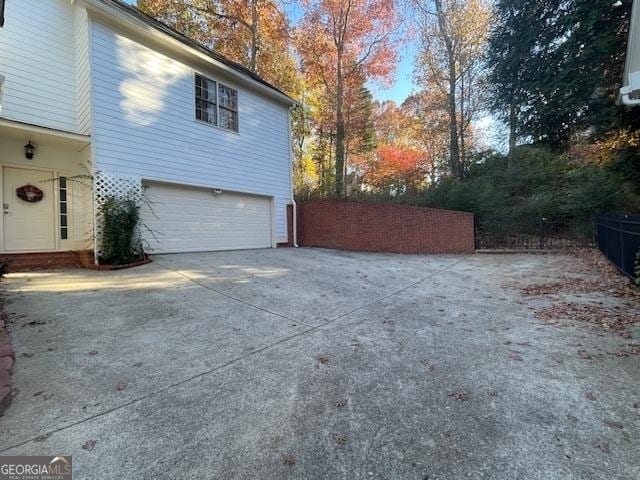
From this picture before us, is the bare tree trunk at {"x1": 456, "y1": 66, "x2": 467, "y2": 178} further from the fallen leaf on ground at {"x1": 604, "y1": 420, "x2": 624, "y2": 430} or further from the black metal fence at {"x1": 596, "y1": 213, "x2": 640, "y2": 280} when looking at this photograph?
the fallen leaf on ground at {"x1": 604, "y1": 420, "x2": 624, "y2": 430}

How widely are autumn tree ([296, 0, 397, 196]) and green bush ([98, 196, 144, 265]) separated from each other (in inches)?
387

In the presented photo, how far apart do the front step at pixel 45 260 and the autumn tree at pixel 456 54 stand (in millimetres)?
15129

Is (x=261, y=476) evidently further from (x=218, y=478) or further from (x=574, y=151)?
(x=574, y=151)

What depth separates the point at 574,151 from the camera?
13.2 m

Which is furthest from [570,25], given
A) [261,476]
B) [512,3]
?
[261,476]

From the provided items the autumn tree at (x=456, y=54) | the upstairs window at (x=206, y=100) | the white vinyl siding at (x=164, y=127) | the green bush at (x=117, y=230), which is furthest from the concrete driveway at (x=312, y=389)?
the autumn tree at (x=456, y=54)

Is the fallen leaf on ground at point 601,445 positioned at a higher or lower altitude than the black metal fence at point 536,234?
lower

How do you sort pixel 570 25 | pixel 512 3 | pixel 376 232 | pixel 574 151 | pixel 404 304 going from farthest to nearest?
pixel 574 151
pixel 376 232
pixel 512 3
pixel 570 25
pixel 404 304

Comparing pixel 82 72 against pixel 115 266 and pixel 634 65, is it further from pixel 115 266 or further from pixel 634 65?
pixel 634 65

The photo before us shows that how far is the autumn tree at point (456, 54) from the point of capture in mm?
15461

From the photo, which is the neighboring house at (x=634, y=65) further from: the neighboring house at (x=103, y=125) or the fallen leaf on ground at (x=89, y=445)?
the neighboring house at (x=103, y=125)

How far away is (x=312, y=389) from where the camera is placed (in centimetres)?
241

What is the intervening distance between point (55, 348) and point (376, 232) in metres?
9.54

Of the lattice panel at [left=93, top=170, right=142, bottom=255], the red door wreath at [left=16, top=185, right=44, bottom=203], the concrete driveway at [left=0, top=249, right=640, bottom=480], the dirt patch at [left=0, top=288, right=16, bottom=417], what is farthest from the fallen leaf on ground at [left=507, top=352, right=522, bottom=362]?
the red door wreath at [left=16, top=185, right=44, bottom=203]
